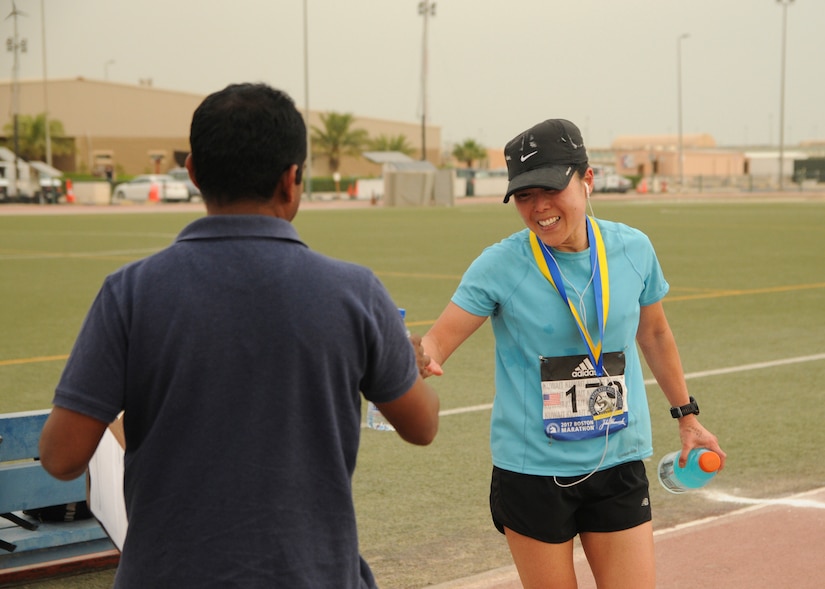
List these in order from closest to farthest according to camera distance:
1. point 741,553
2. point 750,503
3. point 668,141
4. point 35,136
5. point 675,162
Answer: point 741,553, point 750,503, point 35,136, point 675,162, point 668,141

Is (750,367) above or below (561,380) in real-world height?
below

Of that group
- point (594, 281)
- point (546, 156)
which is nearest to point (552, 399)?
point (594, 281)

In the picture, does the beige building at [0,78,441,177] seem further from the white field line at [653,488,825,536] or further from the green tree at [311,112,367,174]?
the white field line at [653,488,825,536]

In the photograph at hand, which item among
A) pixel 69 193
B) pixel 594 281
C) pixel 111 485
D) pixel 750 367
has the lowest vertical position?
pixel 750 367

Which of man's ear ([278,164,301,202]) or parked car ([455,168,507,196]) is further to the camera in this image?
parked car ([455,168,507,196])

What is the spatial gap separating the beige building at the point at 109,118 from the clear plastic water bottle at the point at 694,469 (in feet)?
296

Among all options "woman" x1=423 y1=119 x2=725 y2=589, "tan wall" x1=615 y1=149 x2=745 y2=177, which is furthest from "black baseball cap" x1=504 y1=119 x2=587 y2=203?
"tan wall" x1=615 y1=149 x2=745 y2=177

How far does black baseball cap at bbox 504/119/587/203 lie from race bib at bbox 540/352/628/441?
49cm

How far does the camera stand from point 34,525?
500 centimetres

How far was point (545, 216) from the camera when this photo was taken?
348 cm

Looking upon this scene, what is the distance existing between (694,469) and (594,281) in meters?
0.71

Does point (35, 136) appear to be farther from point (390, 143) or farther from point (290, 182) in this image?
point (290, 182)

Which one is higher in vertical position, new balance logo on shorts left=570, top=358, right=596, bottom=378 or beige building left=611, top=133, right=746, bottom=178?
beige building left=611, top=133, right=746, bottom=178

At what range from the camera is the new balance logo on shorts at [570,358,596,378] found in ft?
11.4
